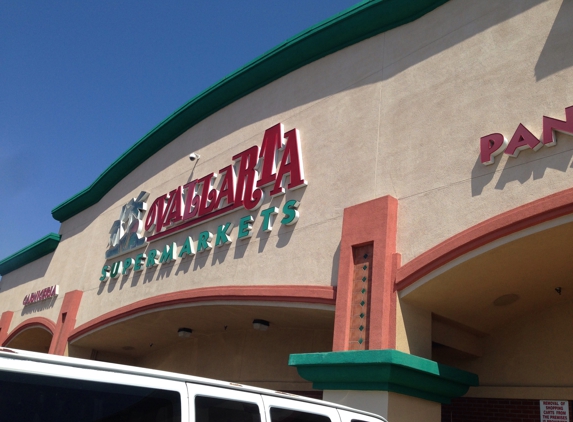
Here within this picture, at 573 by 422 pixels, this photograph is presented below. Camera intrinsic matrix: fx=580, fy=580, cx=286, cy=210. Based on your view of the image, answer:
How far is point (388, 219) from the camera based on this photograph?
10273 millimetres

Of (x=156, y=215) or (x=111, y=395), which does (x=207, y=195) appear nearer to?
(x=156, y=215)

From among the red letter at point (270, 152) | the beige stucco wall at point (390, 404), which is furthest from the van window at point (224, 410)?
the red letter at point (270, 152)

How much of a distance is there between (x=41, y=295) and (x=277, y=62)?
14914mm

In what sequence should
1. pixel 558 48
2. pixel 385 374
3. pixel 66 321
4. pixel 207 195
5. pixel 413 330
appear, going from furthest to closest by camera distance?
pixel 66 321
pixel 207 195
pixel 413 330
pixel 558 48
pixel 385 374

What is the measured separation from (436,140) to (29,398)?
8.31 meters

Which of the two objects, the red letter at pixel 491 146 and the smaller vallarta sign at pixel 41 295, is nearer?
the red letter at pixel 491 146

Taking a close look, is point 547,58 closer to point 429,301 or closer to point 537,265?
point 537,265

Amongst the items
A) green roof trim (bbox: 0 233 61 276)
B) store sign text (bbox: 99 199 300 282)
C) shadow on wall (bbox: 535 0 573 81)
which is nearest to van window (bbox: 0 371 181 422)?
shadow on wall (bbox: 535 0 573 81)

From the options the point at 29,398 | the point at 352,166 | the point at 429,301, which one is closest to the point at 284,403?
the point at 29,398

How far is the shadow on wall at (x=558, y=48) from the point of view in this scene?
8953 millimetres

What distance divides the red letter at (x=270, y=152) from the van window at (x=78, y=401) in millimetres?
9710

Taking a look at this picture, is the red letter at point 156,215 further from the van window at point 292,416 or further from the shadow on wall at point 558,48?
the van window at point 292,416

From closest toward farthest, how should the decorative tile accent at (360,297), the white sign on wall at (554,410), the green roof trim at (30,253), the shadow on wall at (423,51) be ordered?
the shadow on wall at (423,51) → the white sign on wall at (554,410) → the decorative tile accent at (360,297) → the green roof trim at (30,253)

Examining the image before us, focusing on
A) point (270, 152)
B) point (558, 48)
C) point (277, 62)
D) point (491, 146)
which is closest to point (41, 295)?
point (270, 152)
